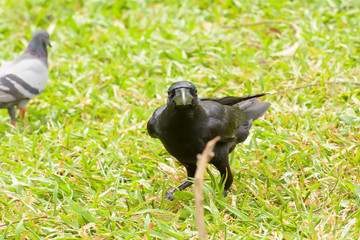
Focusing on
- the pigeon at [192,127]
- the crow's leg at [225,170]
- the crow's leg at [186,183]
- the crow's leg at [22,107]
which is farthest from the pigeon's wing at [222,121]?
the crow's leg at [22,107]

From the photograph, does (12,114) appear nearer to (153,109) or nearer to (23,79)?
(23,79)

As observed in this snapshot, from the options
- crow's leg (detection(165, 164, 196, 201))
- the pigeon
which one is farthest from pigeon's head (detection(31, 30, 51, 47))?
crow's leg (detection(165, 164, 196, 201))

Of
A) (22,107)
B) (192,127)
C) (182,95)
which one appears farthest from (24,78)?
(182,95)

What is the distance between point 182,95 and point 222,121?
60cm

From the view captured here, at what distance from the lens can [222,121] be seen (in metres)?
3.72

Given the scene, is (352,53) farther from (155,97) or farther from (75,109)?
(75,109)

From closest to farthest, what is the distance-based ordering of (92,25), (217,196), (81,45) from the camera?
(217,196), (81,45), (92,25)

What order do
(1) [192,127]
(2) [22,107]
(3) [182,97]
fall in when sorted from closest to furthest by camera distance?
1. (3) [182,97]
2. (1) [192,127]
3. (2) [22,107]

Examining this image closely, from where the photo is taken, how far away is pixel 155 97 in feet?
18.9

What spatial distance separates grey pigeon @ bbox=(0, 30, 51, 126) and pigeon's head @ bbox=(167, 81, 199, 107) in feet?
8.84

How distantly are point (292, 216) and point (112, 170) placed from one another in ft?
5.37

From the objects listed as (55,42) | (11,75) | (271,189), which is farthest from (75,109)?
(271,189)

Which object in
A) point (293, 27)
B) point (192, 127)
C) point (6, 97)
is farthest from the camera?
point (293, 27)

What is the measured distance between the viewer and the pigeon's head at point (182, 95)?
323 centimetres
